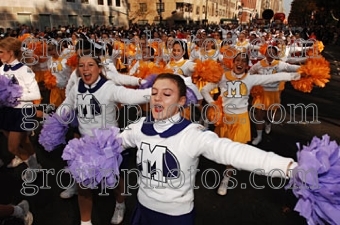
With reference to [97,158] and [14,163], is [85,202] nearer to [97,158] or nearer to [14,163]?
[97,158]

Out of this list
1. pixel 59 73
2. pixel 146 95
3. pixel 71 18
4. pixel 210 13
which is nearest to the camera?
pixel 146 95

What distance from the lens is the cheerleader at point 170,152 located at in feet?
6.64

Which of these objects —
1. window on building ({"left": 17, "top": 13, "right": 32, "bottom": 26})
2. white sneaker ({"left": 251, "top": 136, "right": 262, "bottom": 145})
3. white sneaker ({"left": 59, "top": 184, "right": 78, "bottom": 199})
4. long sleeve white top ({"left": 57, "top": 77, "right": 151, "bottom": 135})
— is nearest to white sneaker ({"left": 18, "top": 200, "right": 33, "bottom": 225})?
white sneaker ({"left": 59, "top": 184, "right": 78, "bottom": 199})

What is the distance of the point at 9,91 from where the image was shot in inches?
146

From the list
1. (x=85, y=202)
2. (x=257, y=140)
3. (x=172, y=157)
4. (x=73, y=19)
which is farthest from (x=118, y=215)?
(x=73, y=19)

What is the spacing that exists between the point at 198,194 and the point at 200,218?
53 centimetres

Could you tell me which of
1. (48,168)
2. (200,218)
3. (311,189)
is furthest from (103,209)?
(311,189)

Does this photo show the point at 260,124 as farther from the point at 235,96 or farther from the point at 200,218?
the point at 200,218

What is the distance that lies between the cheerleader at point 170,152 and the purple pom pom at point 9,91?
7.02 ft

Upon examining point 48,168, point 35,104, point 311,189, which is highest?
point 311,189

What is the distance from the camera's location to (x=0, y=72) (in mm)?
3967

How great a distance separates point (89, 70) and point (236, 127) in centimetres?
197

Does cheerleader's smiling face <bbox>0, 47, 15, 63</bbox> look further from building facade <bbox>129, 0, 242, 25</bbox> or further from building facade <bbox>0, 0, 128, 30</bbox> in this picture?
building facade <bbox>129, 0, 242, 25</bbox>

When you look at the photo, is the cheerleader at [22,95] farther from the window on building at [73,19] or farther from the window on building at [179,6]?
the window on building at [179,6]
